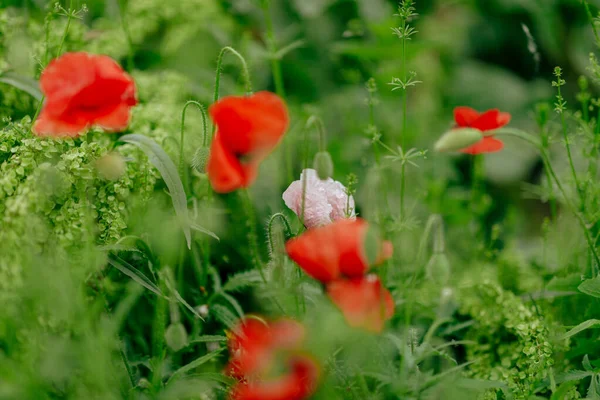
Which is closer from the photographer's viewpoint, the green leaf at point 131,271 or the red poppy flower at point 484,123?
the green leaf at point 131,271

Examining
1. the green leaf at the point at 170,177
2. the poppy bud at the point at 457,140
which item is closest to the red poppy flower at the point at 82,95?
the green leaf at the point at 170,177

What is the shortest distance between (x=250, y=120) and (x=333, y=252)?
0.48 feet

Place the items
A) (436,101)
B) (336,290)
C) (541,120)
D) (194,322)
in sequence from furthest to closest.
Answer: (436,101), (541,120), (194,322), (336,290)

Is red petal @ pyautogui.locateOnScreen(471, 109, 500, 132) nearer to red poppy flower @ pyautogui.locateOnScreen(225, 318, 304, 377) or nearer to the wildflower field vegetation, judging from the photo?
the wildflower field vegetation

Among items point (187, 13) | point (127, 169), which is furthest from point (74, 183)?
point (187, 13)

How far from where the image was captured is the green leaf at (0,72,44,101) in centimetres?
106

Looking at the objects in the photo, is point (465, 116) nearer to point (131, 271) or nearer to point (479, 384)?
point (479, 384)

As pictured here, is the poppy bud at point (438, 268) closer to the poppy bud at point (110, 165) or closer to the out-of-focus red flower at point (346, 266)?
the out-of-focus red flower at point (346, 266)

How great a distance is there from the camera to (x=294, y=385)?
2.05ft

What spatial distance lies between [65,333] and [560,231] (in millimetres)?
876

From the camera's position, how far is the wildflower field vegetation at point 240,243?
0.70 metres

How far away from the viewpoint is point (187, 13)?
5.31ft

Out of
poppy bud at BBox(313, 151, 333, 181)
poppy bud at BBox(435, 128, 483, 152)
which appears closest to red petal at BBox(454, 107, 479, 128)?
poppy bud at BBox(435, 128, 483, 152)

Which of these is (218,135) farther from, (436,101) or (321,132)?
(436,101)
